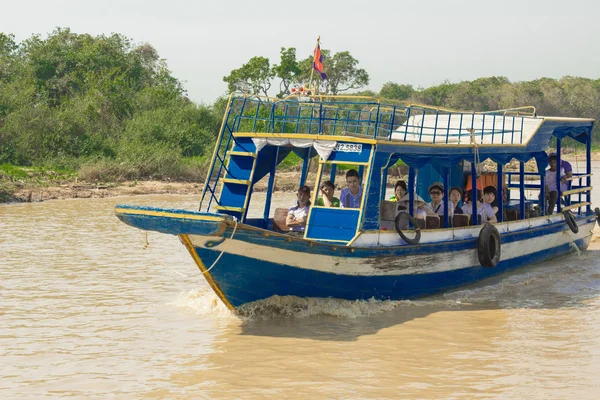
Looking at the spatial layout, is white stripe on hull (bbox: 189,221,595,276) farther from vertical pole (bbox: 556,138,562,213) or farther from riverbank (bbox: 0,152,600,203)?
riverbank (bbox: 0,152,600,203)

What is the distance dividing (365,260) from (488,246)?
2.49 m

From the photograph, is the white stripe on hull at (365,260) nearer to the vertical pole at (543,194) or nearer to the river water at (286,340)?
the river water at (286,340)

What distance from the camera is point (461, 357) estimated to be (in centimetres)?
785

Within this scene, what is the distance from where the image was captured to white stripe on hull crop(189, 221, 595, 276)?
8.34m

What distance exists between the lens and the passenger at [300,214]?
33.6 ft

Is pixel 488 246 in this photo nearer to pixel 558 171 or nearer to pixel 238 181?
pixel 558 171

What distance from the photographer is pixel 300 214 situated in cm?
1027

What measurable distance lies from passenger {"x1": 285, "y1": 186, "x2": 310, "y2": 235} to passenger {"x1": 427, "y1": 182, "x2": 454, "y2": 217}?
1.85 meters

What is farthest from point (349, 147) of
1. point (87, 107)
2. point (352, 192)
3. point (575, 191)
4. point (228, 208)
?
point (87, 107)

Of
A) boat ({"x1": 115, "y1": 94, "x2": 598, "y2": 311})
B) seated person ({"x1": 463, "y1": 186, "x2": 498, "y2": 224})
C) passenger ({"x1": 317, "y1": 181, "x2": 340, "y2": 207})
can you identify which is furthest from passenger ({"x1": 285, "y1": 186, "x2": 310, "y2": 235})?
seated person ({"x1": 463, "y1": 186, "x2": 498, "y2": 224})

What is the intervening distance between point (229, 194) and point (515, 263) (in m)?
4.60

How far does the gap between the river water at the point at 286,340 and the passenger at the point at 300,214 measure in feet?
4.34

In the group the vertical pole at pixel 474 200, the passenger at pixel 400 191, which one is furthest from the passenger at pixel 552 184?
the passenger at pixel 400 191

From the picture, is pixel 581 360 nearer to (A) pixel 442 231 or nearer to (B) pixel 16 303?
(A) pixel 442 231
